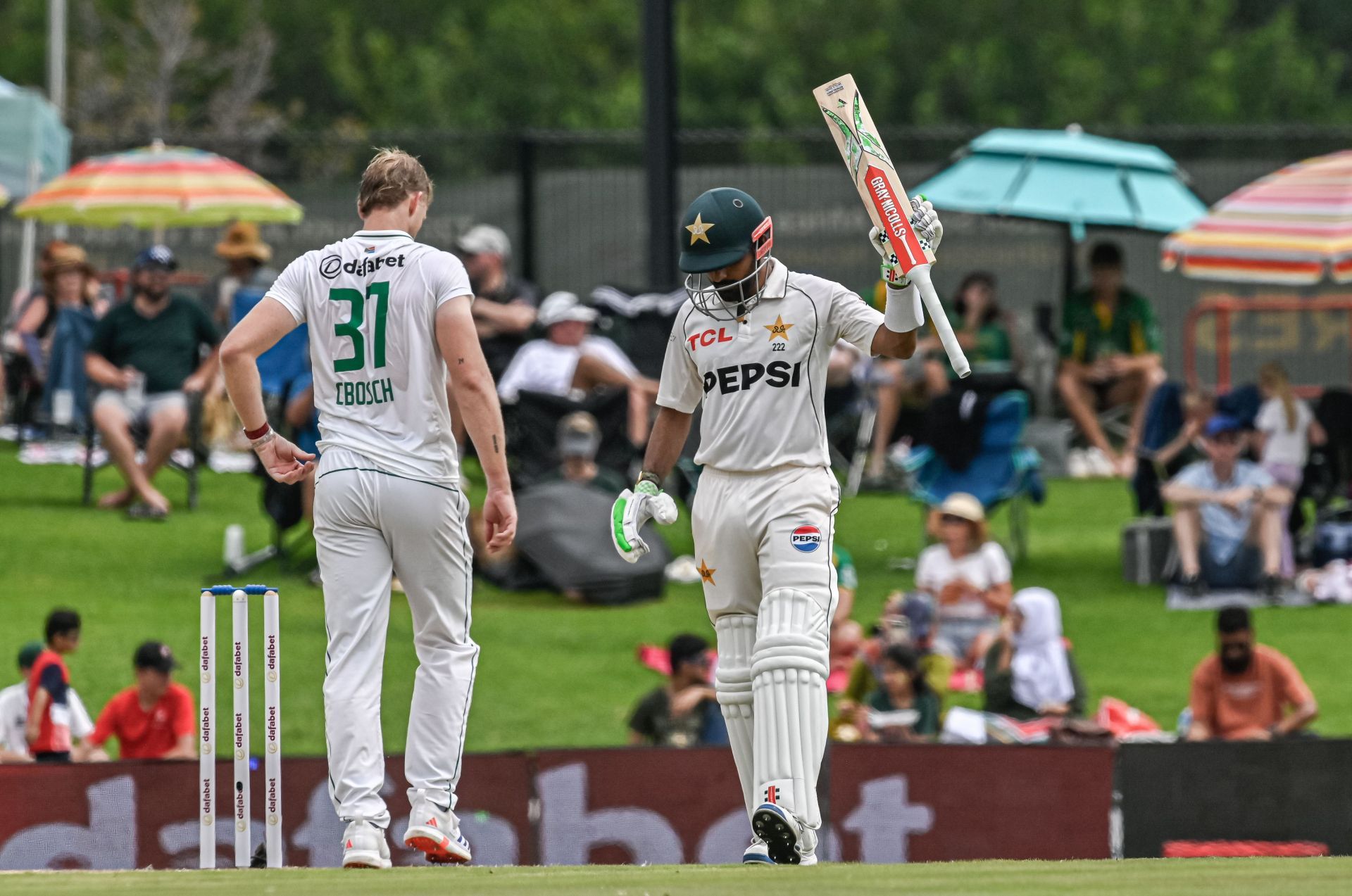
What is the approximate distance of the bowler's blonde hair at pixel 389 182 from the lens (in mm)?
5898

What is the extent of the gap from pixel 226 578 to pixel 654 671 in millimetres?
2680

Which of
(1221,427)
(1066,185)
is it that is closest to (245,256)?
(1066,185)

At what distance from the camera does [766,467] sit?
5945 mm

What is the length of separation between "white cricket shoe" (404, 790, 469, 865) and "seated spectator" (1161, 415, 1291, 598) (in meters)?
7.67

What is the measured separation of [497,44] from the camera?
43.5 m

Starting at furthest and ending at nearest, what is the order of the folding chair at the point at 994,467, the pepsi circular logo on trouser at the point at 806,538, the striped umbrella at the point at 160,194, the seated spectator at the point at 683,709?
1. the striped umbrella at the point at 160,194
2. the folding chair at the point at 994,467
3. the seated spectator at the point at 683,709
4. the pepsi circular logo on trouser at the point at 806,538

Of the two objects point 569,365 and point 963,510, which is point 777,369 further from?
point 569,365

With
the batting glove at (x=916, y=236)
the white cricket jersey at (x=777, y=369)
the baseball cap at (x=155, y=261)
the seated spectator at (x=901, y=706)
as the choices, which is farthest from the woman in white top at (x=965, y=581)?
the batting glove at (x=916, y=236)

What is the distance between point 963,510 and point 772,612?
236 inches

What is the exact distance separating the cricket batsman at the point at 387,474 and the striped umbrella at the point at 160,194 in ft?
28.7

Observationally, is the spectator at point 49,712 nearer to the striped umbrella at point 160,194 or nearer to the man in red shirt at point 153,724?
the man in red shirt at point 153,724

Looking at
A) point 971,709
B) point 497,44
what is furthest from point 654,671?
point 497,44

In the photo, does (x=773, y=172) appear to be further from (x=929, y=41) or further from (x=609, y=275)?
(x=929, y=41)

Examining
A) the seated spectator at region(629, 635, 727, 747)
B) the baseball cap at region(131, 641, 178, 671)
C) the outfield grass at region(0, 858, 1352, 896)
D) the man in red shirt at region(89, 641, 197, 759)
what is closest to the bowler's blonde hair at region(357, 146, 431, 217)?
the outfield grass at region(0, 858, 1352, 896)
